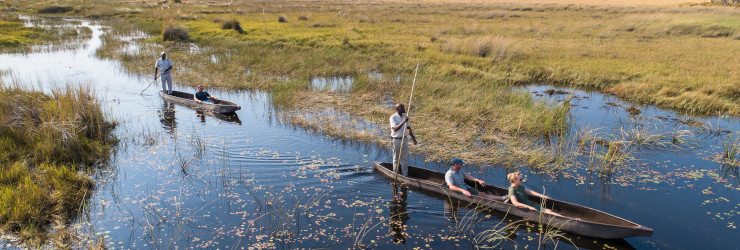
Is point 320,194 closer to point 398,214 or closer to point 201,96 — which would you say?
point 398,214

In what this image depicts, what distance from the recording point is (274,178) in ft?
36.9

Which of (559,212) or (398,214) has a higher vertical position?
(559,212)

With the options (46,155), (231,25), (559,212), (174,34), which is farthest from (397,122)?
(231,25)

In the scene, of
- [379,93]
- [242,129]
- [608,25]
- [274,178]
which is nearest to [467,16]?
[608,25]

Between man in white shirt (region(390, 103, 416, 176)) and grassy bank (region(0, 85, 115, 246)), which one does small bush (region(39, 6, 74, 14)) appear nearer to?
grassy bank (region(0, 85, 115, 246))

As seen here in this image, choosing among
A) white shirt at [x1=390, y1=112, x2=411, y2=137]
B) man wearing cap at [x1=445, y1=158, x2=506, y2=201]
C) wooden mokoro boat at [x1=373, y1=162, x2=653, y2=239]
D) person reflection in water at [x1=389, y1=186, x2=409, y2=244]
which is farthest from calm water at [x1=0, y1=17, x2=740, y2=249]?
white shirt at [x1=390, y1=112, x2=411, y2=137]

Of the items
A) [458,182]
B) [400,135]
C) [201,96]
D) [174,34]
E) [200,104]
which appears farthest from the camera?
[174,34]

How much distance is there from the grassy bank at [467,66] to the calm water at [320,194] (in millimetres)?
1595

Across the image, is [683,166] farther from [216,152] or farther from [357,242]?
[216,152]

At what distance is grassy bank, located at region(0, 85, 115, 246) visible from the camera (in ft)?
28.8

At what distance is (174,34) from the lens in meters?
32.6

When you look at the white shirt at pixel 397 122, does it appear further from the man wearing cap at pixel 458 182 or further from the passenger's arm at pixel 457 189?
the passenger's arm at pixel 457 189

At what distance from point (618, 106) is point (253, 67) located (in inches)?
655

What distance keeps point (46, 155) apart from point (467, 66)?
17821 millimetres
